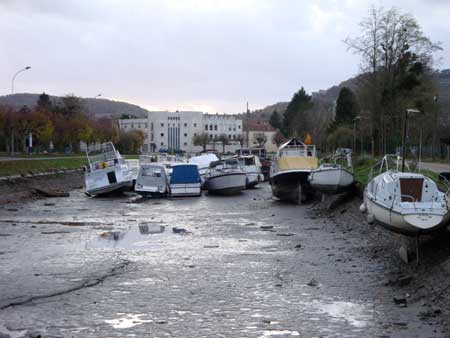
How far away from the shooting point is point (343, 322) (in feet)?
35.8

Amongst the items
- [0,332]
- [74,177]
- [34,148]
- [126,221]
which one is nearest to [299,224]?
[126,221]

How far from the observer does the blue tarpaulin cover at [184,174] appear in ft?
137

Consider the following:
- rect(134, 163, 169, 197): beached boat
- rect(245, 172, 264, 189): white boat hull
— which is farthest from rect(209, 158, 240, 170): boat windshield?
rect(245, 172, 264, 189): white boat hull

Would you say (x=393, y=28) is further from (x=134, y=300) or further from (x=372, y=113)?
(x=134, y=300)

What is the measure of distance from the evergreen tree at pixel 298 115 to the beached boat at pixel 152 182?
71.7 meters

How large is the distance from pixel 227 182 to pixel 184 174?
2888 mm

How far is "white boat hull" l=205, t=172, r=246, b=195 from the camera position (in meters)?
42.8

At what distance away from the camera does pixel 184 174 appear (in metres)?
42.5

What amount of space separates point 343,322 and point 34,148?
8429 cm

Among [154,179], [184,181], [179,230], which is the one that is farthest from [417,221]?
[184,181]

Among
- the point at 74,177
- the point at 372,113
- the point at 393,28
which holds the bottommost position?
the point at 74,177

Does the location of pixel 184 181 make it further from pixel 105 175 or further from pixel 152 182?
pixel 105 175

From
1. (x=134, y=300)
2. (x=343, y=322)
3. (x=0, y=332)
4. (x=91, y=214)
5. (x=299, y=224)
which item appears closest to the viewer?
(x=0, y=332)

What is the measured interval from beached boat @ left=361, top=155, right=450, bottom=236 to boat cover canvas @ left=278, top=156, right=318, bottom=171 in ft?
61.2
